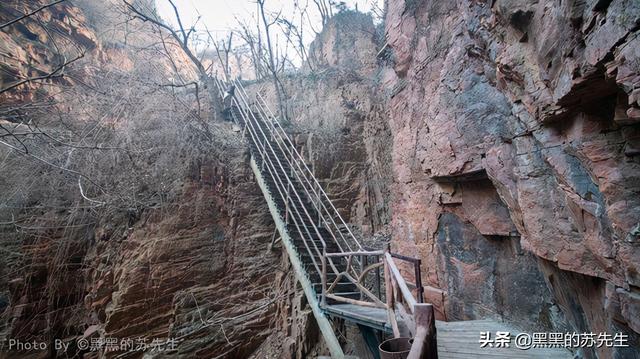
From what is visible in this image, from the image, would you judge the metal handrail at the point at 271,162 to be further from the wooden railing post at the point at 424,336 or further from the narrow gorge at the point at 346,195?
the wooden railing post at the point at 424,336

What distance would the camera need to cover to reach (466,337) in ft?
12.5

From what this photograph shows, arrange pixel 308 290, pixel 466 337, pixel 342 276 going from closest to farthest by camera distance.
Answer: pixel 466 337
pixel 342 276
pixel 308 290

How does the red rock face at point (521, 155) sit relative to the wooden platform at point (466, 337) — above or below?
above

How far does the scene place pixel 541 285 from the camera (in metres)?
3.96

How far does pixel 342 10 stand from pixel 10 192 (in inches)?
557

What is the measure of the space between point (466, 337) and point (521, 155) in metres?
2.30

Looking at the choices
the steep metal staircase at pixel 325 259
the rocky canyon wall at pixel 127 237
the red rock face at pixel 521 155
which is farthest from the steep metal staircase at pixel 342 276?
the rocky canyon wall at pixel 127 237

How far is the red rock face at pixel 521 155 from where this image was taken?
7.93 ft

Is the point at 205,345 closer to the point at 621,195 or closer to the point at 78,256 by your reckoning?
the point at 78,256

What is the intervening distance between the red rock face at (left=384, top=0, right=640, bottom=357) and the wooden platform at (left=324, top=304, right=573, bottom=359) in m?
0.33

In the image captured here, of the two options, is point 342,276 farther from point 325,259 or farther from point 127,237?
point 127,237

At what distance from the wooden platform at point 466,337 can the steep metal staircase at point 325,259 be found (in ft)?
0.10

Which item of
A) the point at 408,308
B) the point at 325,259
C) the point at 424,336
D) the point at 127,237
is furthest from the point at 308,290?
the point at 127,237

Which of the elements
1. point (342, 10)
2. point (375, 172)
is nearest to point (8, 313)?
point (375, 172)
